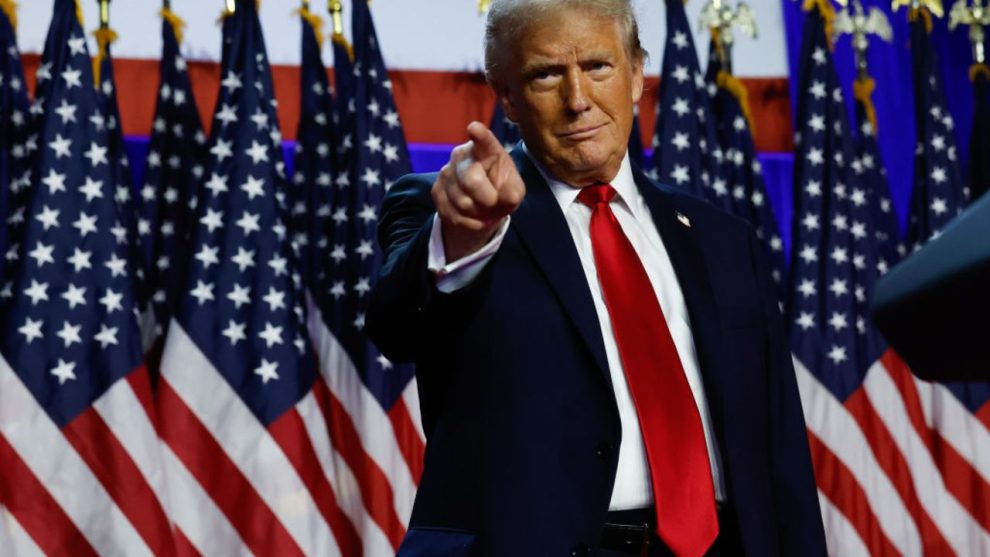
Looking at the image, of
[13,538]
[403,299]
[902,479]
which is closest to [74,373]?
[13,538]

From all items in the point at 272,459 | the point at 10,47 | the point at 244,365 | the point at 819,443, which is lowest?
the point at 819,443

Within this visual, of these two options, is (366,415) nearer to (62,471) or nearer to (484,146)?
(62,471)

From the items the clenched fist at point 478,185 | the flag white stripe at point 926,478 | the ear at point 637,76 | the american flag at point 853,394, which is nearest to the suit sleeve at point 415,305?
the clenched fist at point 478,185

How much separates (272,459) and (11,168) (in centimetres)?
103

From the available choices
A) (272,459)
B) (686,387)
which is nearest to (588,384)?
(686,387)

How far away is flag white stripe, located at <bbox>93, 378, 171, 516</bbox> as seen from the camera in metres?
3.19

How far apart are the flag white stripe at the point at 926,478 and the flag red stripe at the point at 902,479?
13 millimetres

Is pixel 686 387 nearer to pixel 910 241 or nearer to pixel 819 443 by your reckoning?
pixel 819 443

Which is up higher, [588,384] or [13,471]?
[588,384]

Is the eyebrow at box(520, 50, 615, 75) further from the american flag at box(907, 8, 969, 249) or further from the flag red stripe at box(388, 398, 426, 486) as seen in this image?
the american flag at box(907, 8, 969, 249)

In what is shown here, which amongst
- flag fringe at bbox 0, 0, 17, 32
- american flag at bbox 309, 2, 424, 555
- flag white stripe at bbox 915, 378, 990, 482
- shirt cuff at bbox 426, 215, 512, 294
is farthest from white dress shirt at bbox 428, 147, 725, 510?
flag white stripe at bbox 915, 378, 990, 482

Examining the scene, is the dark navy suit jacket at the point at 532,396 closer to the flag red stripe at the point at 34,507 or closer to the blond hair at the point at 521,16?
the blond hair at the point at 521,16

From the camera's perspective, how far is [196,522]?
3.27 meters

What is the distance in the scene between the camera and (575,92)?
1651 millimetres
